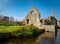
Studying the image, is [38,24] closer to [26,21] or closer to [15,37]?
[26,21]

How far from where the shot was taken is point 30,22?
42156mm

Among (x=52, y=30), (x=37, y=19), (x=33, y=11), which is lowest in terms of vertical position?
(x=52, y=30)

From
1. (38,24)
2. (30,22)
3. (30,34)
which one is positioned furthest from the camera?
(30,22)

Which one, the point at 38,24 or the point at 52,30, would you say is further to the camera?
the point at 38,24

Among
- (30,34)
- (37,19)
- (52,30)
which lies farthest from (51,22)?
(30,34)

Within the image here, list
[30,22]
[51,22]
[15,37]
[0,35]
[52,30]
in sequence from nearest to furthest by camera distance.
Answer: [0,35]
[15,37]
[52,30]
[30,22]
[51,22]

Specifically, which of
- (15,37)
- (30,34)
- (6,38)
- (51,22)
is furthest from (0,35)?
(51,22)

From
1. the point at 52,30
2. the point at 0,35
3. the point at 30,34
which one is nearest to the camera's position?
the point at 0,35

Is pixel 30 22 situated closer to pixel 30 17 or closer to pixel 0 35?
pixel 30 17

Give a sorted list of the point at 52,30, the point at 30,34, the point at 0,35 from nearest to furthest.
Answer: the point at 0,35 → the point at 30,34 → the point at 52,30

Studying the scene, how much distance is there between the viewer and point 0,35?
14891 mm

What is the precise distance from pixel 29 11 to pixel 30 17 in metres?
1.97

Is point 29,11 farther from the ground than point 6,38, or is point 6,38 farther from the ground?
point 29,11

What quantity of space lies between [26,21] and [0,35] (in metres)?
28.3
